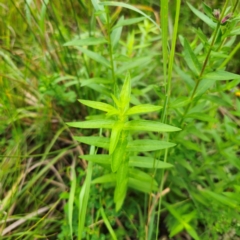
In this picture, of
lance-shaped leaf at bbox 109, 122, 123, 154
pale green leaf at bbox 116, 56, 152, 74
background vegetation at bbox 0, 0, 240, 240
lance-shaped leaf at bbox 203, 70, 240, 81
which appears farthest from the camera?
pale green leaf at bbox 116, 56, 152, 74

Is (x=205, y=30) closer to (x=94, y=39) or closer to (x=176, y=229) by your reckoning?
(x=94, y=39)

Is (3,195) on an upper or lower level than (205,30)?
lower

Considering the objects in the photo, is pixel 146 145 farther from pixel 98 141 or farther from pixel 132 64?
pixel 132 64

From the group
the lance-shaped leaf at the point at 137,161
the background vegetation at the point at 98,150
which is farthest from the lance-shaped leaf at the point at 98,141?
the background vegetation at the point at 98,150

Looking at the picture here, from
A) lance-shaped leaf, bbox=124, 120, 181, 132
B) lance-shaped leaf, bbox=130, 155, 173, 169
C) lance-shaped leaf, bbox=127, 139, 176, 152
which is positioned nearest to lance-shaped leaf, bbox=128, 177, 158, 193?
lance-shaped leaf, bbox=130, 155, 173, 169

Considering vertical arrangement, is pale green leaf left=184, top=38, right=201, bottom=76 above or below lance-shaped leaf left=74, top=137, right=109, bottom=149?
above

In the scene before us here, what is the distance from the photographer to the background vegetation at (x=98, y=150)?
121cm

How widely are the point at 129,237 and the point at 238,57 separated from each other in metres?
1.43

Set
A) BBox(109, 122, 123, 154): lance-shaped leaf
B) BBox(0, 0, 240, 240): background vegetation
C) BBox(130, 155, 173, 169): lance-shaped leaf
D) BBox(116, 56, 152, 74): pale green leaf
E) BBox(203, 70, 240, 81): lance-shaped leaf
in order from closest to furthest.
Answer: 1. BBox(109, 122, 123, 154): lance-shaped leaf
2. BBox(203, 70, 240, 81): lance-shaped leaf
3. BBox(130, 155, 173, 169): lance-shaped leaf
4. BBox(0, 0, 240, 240): background vegetation
5. BBox(116, 56, 152, 74): pale green leaf

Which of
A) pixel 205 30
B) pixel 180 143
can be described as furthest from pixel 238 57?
pixel 180 143

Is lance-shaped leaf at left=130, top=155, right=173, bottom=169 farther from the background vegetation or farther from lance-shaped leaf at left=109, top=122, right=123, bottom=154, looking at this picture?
lance-shaped leaf at left=109, top=122, right=123, bottom=154

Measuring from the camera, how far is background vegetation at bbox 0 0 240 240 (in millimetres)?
1214

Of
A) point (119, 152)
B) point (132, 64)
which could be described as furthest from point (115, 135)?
point (132, 64)

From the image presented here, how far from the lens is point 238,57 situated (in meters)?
2.03
